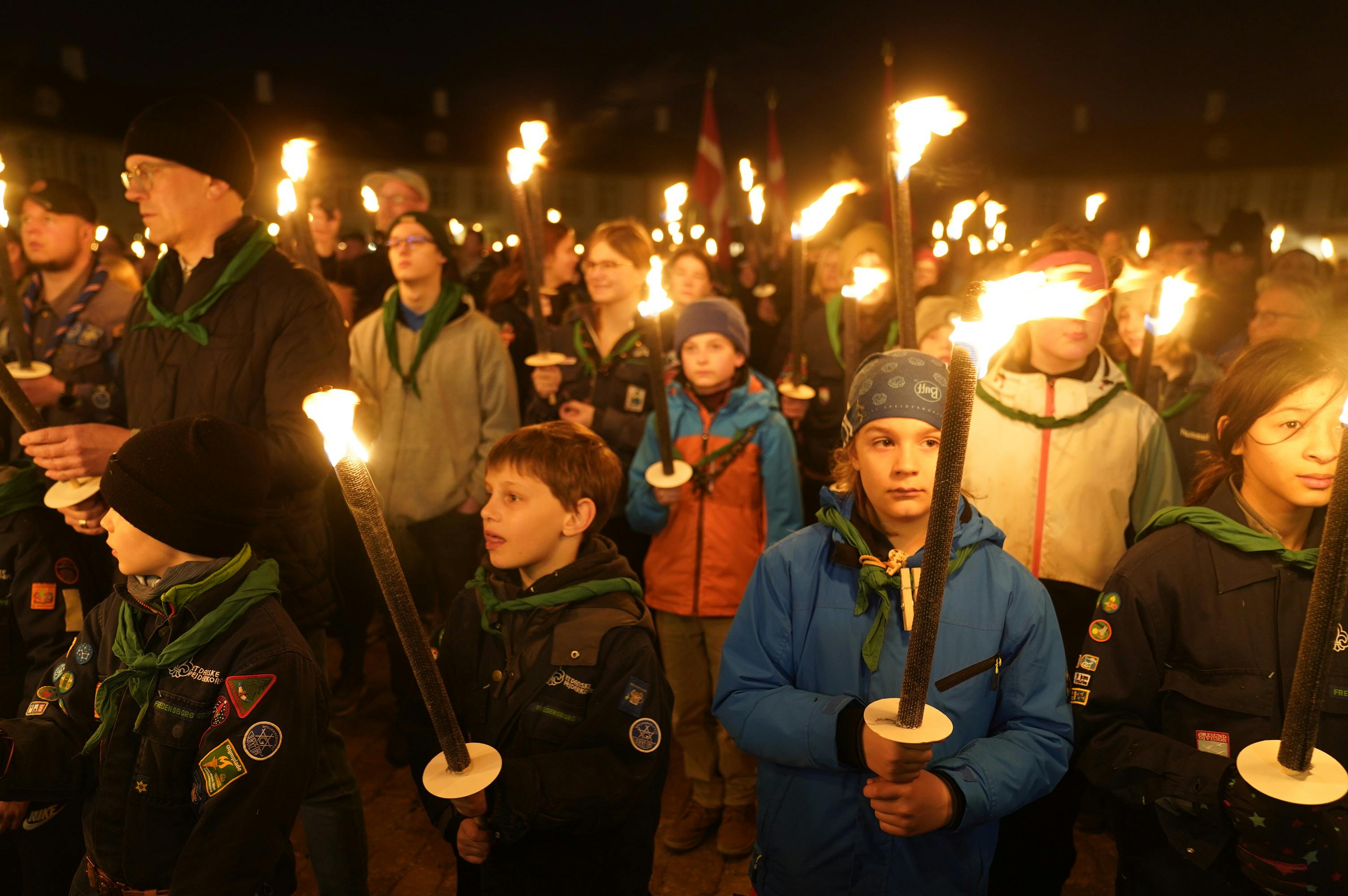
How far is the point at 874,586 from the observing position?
6.60ft

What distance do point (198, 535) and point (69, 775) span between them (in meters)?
0.71

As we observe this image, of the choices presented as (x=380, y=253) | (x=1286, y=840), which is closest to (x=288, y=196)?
(x=380, y=253)

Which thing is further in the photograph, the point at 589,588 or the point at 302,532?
the point at 302,532

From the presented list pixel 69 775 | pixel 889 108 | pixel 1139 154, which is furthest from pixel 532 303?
pixel 1139 154

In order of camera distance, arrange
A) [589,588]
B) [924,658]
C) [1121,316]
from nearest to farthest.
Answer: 1. [924,658]
2. [589,588]
3. [1121,316]

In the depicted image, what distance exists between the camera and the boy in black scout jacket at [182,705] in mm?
1892

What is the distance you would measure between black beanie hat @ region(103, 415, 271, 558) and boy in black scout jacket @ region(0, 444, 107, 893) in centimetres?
84

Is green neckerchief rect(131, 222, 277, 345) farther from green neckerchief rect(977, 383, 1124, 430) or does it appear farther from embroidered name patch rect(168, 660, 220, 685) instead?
green neckerchief rect(977, 383, 1124, 430)

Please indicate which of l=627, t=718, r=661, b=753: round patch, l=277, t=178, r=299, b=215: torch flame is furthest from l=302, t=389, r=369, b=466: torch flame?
l=277, t=178, r=299, b=215: torch flame

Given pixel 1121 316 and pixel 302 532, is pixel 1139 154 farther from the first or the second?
pixel 302 532

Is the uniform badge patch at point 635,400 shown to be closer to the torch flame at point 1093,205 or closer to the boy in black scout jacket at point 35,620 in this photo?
the boy in black scout jacket at point 35,620

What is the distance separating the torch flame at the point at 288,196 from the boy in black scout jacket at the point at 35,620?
5.18ft

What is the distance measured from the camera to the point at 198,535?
206cm

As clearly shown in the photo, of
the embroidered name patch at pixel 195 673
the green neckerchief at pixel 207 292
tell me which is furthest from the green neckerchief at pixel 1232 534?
the green neckerchief at pixel 207 292
